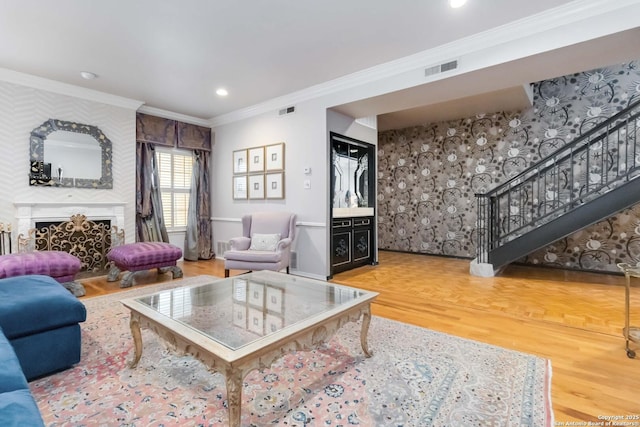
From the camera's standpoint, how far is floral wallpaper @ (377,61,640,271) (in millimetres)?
4660

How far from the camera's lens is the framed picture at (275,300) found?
2.05 meters

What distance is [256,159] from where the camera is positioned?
17.6 ft

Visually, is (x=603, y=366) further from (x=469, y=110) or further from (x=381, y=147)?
(x=381, y=147)

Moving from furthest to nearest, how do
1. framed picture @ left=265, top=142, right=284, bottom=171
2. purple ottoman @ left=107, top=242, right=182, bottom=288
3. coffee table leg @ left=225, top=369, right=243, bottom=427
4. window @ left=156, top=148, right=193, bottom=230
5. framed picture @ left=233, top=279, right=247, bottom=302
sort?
window @ left=156, top=148, right=193, bottom=230, framed picture @ left=265, top=142, right=284, bottom=171, purple ottoman @ left=107, top=242, right=182, bottom=288, framed picture @ left=233, top=279, right=247, bottom=302, coffee table leg @ left=225, top=369, right=243, bottom=427

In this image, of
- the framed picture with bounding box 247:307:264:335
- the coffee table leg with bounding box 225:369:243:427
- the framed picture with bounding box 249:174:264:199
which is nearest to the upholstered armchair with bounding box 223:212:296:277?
the framed picture with bounding box 249:174:264:199

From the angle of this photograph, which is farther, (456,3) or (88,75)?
(88,75)

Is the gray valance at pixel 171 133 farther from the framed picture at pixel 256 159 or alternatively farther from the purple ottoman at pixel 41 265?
the purple ottoman at pixel 41 265

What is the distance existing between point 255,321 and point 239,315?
0.16m

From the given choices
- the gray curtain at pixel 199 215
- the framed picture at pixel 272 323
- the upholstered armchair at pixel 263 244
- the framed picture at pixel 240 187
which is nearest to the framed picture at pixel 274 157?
the framed picture at pixel 240 187

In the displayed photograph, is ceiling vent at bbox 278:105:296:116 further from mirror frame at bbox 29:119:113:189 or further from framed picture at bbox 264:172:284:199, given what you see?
mirror frame at bbox 29:119:113:189

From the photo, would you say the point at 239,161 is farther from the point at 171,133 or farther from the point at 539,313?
the point at 539,313

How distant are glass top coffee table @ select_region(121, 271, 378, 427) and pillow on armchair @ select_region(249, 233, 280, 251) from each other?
1.74m

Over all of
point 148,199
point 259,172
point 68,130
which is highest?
point 68,130

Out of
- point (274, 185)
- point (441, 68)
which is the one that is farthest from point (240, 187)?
point (441, 68)
